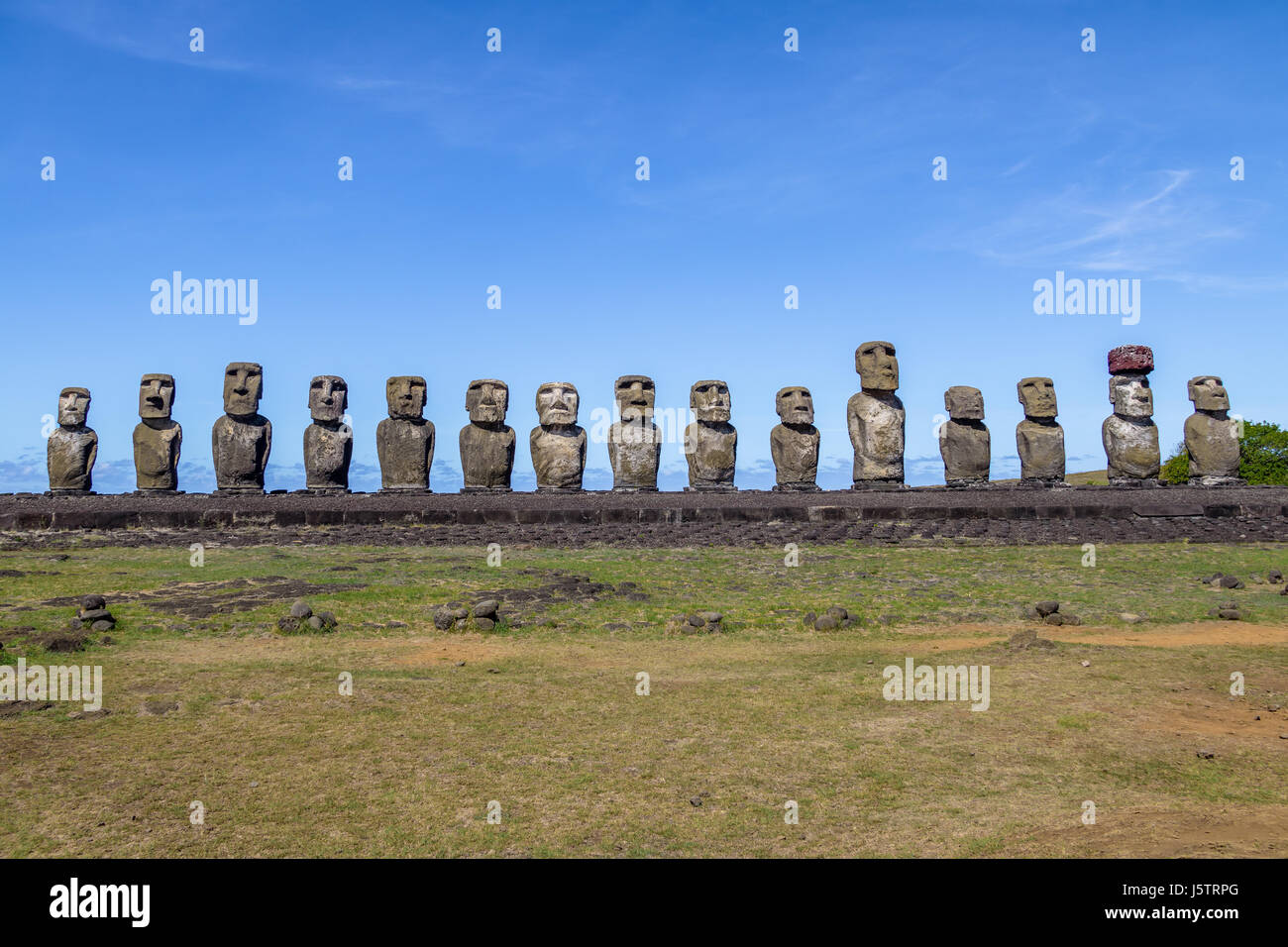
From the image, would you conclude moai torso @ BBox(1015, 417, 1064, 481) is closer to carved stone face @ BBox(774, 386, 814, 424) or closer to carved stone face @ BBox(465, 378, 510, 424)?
carved stone face @ BBox(774, 386, 814, 424)

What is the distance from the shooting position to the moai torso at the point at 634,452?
66.0ft

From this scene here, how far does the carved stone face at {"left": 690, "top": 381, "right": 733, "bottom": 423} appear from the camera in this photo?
20250mm

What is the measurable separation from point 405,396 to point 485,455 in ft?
6.44

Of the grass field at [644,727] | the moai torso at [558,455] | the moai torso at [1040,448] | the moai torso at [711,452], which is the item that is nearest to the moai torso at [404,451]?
the moai torso at [558,455]

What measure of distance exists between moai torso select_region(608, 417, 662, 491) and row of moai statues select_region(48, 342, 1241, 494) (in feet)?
0.07

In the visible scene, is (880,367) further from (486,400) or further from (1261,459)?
(1261,459)

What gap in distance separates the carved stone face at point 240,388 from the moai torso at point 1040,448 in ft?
51.3

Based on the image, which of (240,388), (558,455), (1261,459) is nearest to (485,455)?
(558,455)

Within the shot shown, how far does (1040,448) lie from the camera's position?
68.0ft

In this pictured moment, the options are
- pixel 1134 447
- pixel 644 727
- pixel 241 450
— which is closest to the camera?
pixel 644 727

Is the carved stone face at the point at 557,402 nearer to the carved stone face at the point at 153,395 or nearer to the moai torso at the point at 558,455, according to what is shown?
the moai torso at the point at 558,455
